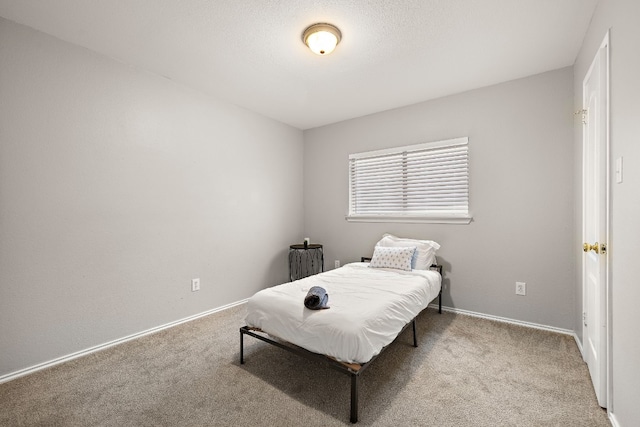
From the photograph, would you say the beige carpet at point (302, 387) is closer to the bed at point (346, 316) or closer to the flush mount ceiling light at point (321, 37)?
the bed at point (346, 316)

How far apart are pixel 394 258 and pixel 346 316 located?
1485 millimetres

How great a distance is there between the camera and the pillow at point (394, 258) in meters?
3.06

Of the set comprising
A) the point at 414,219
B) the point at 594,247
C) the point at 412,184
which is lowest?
the point at 594,247

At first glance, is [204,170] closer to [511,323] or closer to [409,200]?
[409,200]

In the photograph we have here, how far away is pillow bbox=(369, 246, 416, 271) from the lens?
3.06 meters

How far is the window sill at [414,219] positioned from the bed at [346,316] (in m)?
0.72

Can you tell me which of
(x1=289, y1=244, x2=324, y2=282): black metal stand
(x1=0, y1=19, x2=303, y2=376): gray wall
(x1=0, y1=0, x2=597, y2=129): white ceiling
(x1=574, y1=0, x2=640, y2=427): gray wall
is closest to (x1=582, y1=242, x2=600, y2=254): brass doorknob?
(x1=574, y1=0, x2=640, y2=427): gray wall

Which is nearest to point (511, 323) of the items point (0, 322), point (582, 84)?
point (582, 84)

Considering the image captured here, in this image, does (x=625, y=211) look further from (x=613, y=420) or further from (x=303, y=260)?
(x=303, y=260)

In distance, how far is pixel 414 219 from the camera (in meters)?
3.55

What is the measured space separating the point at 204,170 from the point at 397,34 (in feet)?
7.63

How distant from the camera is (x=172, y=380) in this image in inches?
78.3

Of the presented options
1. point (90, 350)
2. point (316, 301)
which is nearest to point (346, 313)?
point (316, 301)

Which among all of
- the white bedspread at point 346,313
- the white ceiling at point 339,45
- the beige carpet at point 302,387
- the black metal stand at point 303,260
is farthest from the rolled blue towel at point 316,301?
the black metal stand at point 303,260
